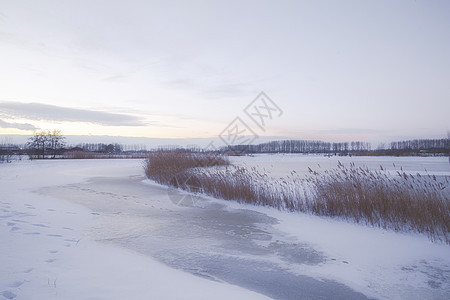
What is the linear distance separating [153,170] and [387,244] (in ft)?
39.7

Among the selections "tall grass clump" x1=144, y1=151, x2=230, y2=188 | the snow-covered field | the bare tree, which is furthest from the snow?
the bare tree

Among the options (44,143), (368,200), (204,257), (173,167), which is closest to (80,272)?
(204,257)

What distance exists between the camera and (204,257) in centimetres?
401

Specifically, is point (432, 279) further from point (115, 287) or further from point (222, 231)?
point (115, 287)

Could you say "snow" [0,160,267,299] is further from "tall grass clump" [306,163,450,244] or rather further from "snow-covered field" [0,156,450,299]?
"tall grass clump" [306,163,450,244]

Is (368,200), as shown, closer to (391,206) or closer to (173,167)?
(391,206)

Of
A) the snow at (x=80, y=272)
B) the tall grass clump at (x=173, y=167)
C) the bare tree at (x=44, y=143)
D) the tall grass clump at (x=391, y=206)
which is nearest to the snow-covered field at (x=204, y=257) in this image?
the snow at (x=80, y=272)

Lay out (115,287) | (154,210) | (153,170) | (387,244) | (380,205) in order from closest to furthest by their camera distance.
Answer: (115,287)
(387,244)
(380,205)
(154,210)
(153,170)

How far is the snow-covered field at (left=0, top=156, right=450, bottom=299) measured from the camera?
2842 mm

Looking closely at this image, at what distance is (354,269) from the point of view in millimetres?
3672

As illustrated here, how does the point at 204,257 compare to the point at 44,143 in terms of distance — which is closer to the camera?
the point at 204,257

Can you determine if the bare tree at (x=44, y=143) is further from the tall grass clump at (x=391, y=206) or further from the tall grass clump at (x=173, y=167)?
the tall grass clump at (x=391, y=206)

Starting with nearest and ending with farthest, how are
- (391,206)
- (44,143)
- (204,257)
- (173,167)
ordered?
1. (204,257)
2. (391,206)
3. (173,167)
4. (44,143)

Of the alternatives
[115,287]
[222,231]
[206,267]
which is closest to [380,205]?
[222,231]
